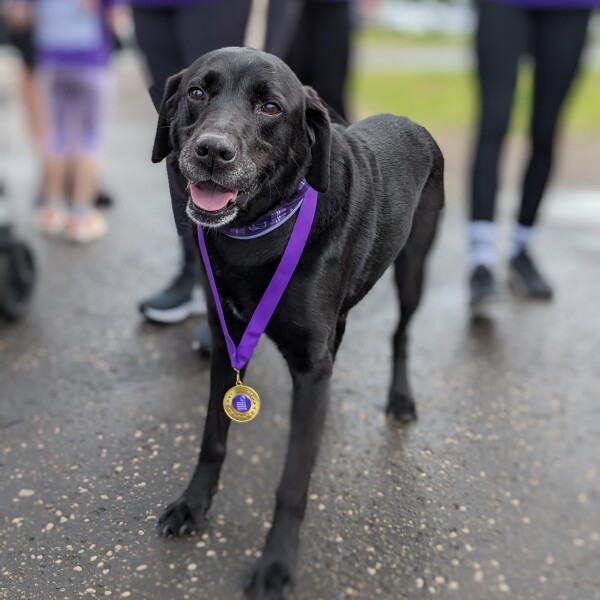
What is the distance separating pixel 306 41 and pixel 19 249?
7.04ft

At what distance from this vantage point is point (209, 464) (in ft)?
8.63

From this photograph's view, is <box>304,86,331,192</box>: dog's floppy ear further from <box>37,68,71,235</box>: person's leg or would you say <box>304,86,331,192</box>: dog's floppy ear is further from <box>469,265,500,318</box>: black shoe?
<box>37,68,71,235</box>: person's leg

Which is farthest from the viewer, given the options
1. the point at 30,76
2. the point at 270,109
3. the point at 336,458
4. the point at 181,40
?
the point at 30,76

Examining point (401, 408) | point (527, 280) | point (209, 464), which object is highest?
point (209, 464)

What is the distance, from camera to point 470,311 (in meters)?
4.52

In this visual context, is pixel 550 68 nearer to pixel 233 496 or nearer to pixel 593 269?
pixel 593 269

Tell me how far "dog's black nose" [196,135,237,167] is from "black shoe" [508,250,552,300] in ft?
10.7

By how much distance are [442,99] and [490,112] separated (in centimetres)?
763

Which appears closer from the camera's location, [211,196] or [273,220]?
[211,196]

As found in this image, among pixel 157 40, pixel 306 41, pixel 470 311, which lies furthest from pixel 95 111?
pixel 470 311

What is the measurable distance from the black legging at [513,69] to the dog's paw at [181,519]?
252 centimetres

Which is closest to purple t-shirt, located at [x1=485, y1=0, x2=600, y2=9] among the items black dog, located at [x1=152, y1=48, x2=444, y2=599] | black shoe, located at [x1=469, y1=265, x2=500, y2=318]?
black shoe, located at [x1=469, y1=265, x2=500, y2=318]

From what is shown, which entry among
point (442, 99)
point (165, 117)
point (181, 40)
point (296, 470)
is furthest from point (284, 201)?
point (442, 99)

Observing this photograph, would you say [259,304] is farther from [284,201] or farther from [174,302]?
[174,302]
